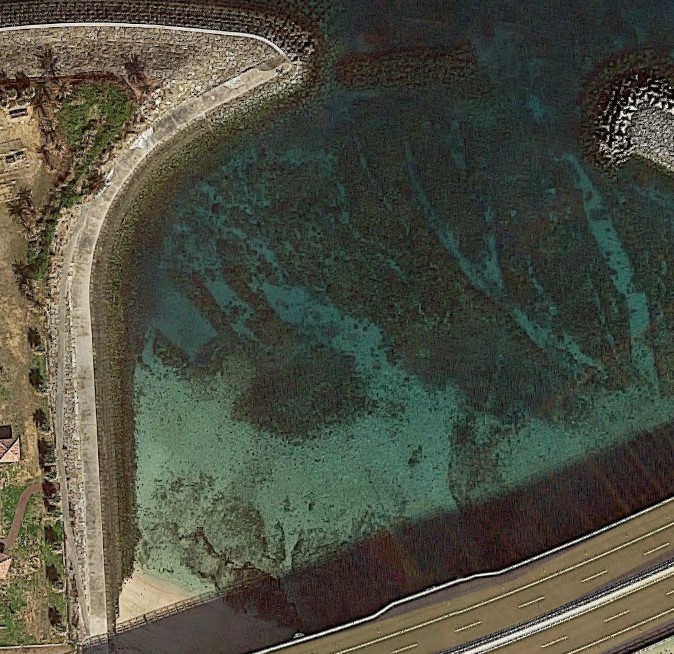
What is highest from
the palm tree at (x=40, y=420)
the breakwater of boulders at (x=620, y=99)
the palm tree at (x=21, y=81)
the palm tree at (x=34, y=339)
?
the palm tree at (x=21, y=81)

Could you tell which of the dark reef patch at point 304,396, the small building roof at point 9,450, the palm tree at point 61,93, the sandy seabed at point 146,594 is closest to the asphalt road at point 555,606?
the sandy seabed at point 146,594

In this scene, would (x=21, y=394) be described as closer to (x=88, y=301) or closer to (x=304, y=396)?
(x=88, y=301)

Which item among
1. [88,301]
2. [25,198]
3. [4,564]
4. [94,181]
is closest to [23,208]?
[25,198]

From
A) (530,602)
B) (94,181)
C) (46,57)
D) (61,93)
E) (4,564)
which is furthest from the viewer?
(4,564)

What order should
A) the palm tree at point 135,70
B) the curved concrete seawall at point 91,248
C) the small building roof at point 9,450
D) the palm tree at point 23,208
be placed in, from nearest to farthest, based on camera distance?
the curved concrete seawall at point 91,248, the palm tree at point 135,70, the palm tree at point 23,208, the small building roof at point 9,450

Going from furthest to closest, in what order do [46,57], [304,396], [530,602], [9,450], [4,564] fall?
1. [304,396]
2. [4,564]
3. [530,602]
4. [9,450]
5. [46,57]

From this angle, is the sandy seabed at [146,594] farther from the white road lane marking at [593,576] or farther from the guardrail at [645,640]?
the guardrail at [645,640]

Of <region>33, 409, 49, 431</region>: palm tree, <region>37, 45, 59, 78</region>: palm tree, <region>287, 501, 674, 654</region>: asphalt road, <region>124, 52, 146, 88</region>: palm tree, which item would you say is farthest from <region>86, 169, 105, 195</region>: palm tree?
<region>287, 501, 674, 654</region>: asphalt road
